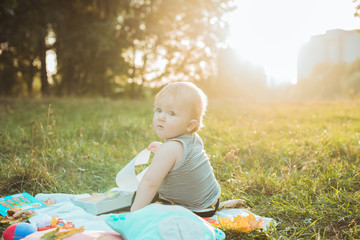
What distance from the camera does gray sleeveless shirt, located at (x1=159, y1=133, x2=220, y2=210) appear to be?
222cm

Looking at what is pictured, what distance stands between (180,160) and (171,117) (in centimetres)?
→ 29

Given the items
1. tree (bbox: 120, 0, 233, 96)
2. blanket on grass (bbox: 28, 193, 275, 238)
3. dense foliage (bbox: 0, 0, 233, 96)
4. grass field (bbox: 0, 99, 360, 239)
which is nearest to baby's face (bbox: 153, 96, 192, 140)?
blanket on grass (bbox: 28, 193, 275, 238)

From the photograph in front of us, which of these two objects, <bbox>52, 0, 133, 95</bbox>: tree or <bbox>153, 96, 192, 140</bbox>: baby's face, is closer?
<bbox>153, 96, 192, 140</bbox>: baby's face

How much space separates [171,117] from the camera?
221cm

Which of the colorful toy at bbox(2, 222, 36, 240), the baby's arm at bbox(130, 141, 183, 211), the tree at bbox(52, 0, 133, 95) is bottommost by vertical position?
the colorful toy at bbox(2, 222, 36, 240)

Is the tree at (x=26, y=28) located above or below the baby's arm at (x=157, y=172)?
above

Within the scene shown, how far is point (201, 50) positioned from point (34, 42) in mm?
8500

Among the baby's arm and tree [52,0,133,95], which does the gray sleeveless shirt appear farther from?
tree [52,0,133,95]

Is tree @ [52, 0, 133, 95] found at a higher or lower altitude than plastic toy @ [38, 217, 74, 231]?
higher

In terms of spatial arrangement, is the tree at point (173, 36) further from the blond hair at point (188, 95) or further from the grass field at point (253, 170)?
the blond hair at point (188, 95)

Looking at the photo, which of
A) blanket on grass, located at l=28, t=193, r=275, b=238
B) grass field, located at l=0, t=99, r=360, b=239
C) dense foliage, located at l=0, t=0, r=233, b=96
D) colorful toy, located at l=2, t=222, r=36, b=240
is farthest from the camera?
dense foliage, located at l=0, t=0, r=233, b=96

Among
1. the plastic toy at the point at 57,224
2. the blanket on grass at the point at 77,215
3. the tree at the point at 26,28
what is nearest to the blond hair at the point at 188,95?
the blanket on grass at the point at 77,215

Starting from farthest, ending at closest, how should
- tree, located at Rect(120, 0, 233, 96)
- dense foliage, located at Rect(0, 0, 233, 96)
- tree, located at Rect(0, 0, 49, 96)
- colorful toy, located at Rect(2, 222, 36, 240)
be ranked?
tree, located at Rect(120, 0, 233, 96) → dense foliage, located at Rect(0, 0, 233, 96) → tree, located at Rect(0, 0, 49, 96) → colorful toy, located at Rect(2, 222, 36, 240)

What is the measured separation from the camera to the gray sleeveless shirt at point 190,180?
7.28ft
